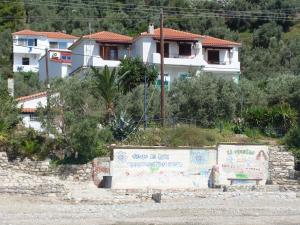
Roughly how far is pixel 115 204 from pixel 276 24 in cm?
7737

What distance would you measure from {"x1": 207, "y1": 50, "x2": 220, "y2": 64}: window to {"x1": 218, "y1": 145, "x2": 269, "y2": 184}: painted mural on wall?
27.5 m

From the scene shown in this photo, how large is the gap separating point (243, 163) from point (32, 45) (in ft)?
192

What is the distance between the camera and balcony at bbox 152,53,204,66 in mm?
60781

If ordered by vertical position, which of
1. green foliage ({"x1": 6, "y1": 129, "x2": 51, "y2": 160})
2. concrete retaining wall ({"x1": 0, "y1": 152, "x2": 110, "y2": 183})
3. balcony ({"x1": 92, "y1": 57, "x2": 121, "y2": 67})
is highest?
balcony ({"x1": 92, "y1": 57, "x2": 121, "y2": 67})

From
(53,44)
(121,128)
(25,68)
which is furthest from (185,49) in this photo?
(53,44)

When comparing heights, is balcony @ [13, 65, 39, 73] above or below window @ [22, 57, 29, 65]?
below

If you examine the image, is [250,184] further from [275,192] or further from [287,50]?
[287,50]

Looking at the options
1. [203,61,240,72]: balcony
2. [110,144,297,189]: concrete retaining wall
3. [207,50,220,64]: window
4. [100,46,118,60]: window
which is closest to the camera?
[110,144,297,189]: concrete retaining wall

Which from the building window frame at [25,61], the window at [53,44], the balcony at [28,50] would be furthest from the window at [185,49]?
the window at [53,44]

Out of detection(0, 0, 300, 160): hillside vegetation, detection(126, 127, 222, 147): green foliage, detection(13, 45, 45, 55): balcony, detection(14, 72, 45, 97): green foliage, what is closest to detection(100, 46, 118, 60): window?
detection(14, 72, 45, 97): green foliage

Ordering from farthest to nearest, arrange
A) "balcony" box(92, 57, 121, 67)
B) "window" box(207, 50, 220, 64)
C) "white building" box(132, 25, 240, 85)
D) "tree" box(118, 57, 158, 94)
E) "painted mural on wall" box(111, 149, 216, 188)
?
"window" box(207, 50, 220, 64), "white building" box(132, 25, 240, 85), "balcony" box(92, 57, 121, 67), "tree" box(118, 57, 158, 94), "painted mural on wall" box(111, 149, 216, 188)

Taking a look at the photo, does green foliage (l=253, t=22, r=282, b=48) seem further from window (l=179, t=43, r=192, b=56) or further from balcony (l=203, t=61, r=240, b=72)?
window (l=179, t=43, r=192, b=56)

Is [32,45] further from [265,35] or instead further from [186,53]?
[186,53]

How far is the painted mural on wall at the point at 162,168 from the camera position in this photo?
36.1 meters
